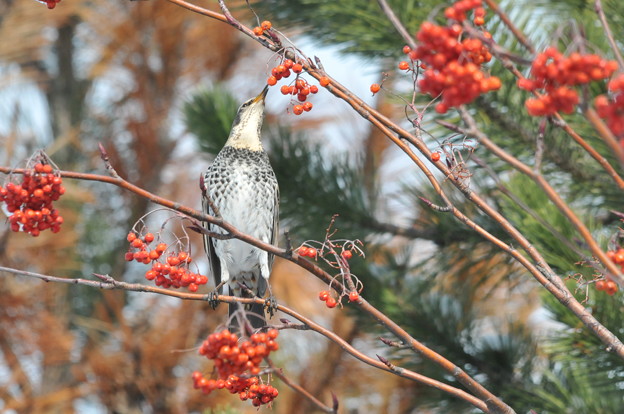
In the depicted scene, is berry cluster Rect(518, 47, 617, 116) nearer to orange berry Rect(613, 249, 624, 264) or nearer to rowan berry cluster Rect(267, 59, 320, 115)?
orange berry Rect(613, 249, 624, 264)

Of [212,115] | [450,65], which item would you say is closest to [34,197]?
[450,65]

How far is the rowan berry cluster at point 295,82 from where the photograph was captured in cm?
141

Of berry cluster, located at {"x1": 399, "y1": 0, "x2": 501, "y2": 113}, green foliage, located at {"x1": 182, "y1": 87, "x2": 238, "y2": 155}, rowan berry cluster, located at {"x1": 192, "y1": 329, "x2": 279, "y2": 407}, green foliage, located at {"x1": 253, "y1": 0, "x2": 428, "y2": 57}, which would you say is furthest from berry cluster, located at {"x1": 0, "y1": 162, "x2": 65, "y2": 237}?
green foliage, located at {"x1": 182, "y1": 87, "x2": 238, "y2": 155}

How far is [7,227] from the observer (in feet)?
11.6

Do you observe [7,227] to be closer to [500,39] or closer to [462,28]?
[500,39]

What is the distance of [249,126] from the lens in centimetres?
289

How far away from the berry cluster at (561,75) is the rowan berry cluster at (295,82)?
1.72ft

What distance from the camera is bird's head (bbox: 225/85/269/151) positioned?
2.85m

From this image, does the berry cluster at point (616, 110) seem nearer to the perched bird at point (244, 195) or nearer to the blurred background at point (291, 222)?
the blurred background at point (291, 222)

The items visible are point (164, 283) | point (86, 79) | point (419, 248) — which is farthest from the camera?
point (86, 79)

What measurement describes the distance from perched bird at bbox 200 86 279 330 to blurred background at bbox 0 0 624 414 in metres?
0.06

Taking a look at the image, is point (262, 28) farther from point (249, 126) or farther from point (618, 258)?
point (249, 126)

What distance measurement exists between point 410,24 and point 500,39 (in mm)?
253

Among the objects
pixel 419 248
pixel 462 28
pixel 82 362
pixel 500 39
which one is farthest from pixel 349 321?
pixel 462 28
